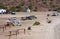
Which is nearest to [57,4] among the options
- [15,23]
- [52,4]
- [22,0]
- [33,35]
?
[52,4]

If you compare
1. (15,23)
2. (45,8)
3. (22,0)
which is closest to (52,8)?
(45,8)

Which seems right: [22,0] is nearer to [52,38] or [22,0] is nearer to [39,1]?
[39,1]

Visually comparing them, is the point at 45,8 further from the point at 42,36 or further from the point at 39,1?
the point at 42,36

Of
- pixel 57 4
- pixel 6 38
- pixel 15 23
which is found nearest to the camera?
pixel 6 38

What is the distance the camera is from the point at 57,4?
9925 cm

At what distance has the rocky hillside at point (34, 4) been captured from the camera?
299 ft

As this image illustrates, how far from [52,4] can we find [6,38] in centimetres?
6935

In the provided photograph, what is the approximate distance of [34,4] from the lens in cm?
9662

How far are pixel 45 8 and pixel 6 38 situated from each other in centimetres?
6370

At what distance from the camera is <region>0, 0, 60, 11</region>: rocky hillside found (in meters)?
91.1

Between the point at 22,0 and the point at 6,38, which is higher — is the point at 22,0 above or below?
below

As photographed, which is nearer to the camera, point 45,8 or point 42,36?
point 42,36

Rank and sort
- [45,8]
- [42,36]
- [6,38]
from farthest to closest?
[45,8]
[42,36]
[6,38]

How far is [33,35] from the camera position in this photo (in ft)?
107
